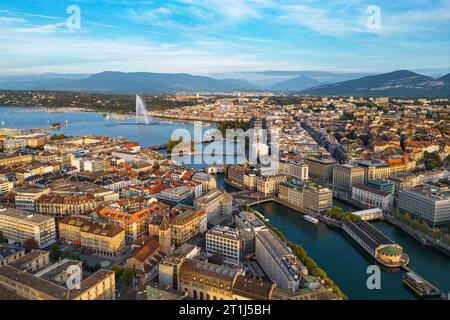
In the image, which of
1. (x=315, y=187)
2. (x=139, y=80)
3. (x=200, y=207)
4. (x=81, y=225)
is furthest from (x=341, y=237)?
(x=139, y=80)

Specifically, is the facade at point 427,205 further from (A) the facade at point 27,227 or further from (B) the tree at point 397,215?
(A) the facade at point 27,227

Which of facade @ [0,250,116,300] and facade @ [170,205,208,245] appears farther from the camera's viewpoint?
facade @ [170,205,208,245]

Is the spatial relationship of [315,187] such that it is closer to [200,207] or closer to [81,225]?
[200,207]

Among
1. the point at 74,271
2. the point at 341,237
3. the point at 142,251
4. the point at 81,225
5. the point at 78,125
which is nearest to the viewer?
the point at 74,271

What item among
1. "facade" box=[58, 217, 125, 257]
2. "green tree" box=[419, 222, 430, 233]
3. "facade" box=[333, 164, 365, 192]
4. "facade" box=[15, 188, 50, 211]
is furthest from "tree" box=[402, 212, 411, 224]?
"facade" box=[15, 188, 50, 211]

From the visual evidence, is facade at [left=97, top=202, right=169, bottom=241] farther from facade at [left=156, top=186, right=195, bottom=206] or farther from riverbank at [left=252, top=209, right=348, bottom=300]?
riverbank at [left=252, top=209, right=348, bottom=300]

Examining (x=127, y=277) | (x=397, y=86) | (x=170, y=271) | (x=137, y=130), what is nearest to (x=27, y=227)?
(x=127, y=277)
